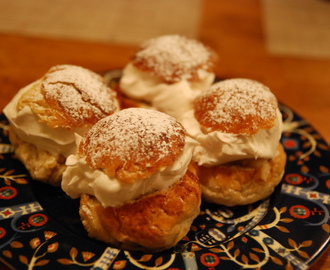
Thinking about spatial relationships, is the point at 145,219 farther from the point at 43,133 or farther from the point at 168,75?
the point at 168,75

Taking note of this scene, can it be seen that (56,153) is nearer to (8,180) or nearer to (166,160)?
(8,180)

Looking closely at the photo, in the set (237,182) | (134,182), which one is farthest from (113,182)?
(237,182)

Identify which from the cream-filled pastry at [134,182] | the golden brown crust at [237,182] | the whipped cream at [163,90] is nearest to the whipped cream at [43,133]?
the cream-filled pastry at [134,182]

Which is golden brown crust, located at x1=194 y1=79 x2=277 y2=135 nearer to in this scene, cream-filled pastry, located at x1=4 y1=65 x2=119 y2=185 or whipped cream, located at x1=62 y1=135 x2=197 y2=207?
whipped cream, located at x1=62 y1=135 x2=197 y2=207

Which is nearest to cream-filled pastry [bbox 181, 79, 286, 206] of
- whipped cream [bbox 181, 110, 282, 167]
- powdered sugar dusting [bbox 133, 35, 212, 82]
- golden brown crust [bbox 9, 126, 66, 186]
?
whipped cream [bbox 181, 110, 282, 167]

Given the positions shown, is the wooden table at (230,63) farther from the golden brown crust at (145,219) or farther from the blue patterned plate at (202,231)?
the golden brown crust at (145,219)

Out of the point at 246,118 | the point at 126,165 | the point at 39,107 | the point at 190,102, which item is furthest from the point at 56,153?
the point at 246,118

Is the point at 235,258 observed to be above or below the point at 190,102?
below
